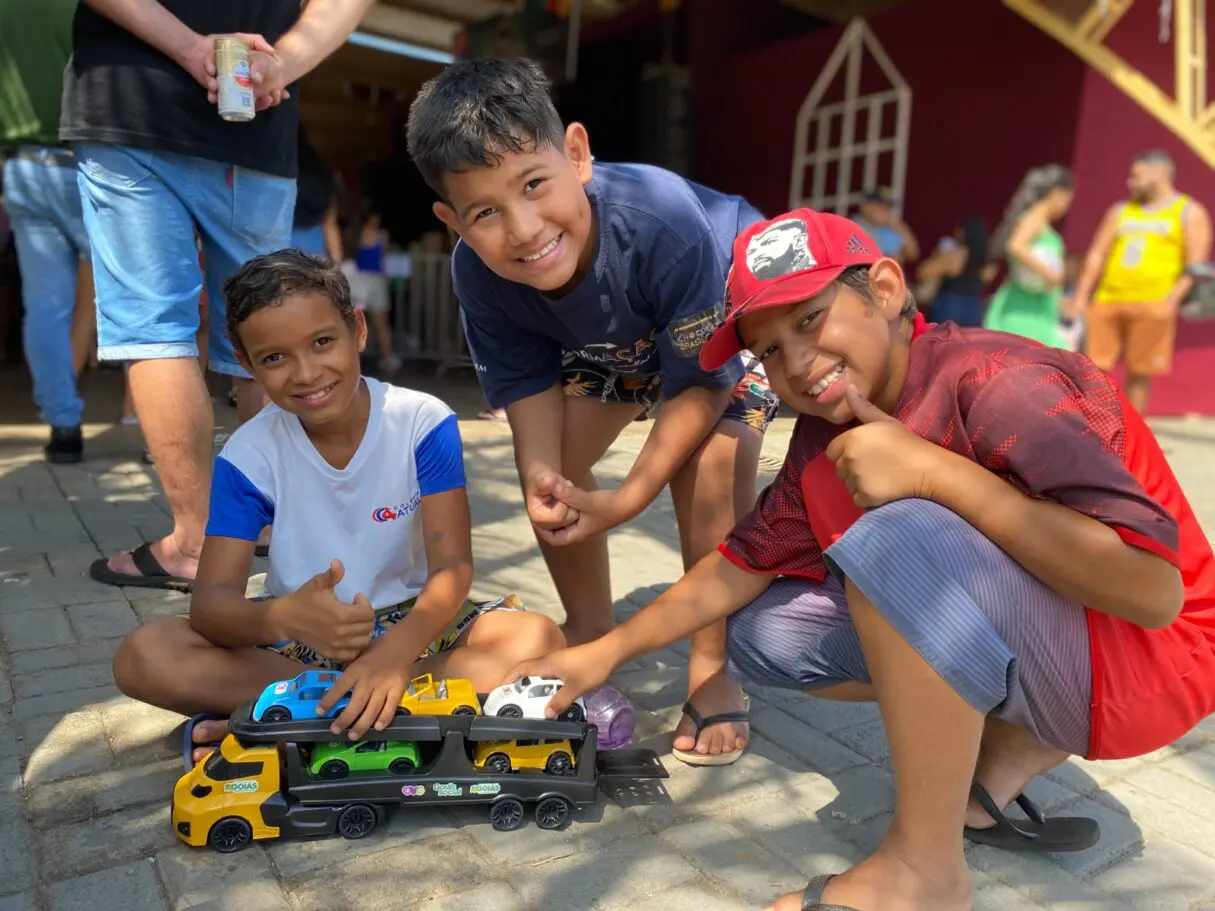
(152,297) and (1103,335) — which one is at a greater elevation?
(152,297)

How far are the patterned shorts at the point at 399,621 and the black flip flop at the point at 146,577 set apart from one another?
2.98ft

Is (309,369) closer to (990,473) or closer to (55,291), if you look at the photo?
(990,473)

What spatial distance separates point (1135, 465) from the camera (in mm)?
1599

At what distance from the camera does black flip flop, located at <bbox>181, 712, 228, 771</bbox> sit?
185cm

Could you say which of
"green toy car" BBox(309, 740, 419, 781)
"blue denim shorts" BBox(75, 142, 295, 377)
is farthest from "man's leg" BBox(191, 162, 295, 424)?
"green toy car" BBox(309, 740, 419, 781)

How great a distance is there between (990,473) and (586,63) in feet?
33.9

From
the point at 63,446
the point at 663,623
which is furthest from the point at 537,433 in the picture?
the point at 63,446

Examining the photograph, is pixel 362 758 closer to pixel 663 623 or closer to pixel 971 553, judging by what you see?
pixel 663 623

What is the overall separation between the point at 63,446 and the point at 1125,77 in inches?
285

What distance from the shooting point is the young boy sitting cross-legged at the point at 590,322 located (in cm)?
197

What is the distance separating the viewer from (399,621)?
6.81 feet

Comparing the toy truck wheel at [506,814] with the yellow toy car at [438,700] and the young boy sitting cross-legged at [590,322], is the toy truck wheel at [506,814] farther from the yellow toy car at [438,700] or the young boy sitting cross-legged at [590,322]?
the young boy sitting cross-legged at [590,322]

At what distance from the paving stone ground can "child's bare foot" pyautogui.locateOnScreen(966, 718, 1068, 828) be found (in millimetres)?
80

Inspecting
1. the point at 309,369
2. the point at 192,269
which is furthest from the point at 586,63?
the point at 309,369
